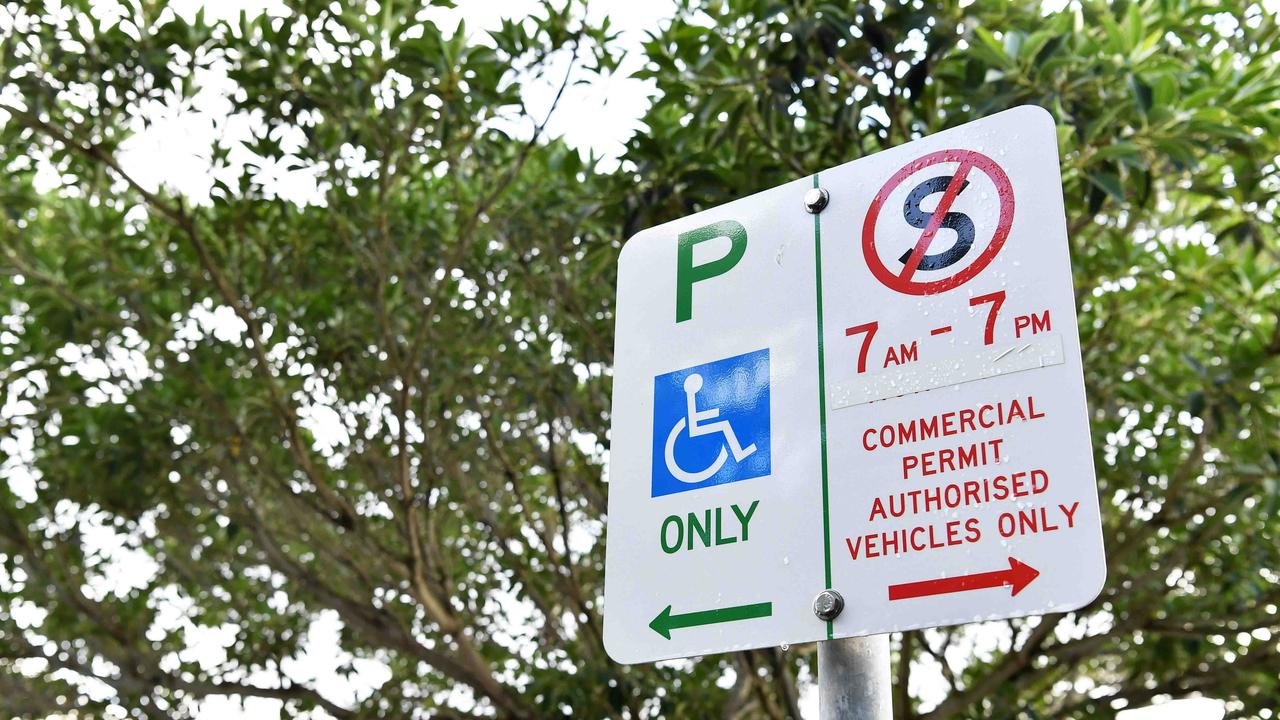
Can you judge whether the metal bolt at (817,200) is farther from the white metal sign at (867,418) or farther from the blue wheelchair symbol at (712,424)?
the blue wheelchair symbol at (712,424)

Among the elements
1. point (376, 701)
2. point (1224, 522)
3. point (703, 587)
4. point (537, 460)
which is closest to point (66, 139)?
point (537, 460)

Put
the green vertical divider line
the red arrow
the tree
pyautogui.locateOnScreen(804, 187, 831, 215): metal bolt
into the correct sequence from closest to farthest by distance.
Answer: the red arrow
the green vertical divider line
pyautogui.locateOnScreen(804, 187, 831, 215): metal bolt
the tree

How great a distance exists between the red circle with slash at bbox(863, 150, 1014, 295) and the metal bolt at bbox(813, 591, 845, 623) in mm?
332

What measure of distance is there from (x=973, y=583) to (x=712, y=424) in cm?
35

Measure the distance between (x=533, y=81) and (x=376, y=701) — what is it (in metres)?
4.48

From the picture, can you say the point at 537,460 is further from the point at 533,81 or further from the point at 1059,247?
the point at 1059,247

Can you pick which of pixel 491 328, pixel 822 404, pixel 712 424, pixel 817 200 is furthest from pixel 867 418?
pixel 491 328

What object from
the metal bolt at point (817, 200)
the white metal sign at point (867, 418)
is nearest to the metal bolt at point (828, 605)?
the white metal sign at point (867, 418)

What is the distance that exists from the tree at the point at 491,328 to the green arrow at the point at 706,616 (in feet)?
8.84

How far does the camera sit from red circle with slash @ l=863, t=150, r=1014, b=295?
124cm

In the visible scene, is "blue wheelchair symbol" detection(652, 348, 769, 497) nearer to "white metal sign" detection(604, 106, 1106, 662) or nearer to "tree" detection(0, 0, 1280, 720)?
"white metal sign" detection(604, 106, 1106, 662)

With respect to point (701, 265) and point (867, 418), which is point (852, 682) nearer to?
point (867, 418)

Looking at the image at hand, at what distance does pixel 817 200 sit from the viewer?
1.40m

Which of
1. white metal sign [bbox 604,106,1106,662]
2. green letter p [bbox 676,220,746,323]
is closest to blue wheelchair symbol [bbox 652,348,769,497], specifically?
white metal sign [bbox 604,106,1106,662]
